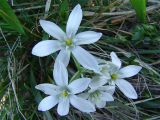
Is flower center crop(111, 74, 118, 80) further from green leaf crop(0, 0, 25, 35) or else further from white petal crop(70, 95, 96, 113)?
green leaf crop(0, 0, 25, 35)

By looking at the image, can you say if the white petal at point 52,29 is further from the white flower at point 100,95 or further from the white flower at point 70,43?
the white flower at point 100,95

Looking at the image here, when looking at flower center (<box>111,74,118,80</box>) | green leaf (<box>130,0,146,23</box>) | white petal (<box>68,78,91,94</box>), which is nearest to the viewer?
white petal (<box>68,78,91,94</box>)

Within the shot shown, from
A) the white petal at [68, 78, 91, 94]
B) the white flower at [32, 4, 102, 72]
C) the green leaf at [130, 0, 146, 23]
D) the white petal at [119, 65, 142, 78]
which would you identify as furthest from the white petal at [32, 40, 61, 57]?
the green leaf at [130, 0, 146, 23]

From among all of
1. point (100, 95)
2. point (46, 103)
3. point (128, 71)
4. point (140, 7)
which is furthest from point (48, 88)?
point (140, 7)

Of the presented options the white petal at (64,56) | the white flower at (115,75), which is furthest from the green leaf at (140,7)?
the white petal at (64,56)

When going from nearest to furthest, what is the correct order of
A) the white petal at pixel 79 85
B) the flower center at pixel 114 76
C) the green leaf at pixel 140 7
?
the white petal at pixel 79 85 → the flower center at pixel 114 76 → the green leaf at pixel 140 7

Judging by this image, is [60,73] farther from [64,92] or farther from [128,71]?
[128,71]

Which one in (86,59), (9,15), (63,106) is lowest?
(63,106)
